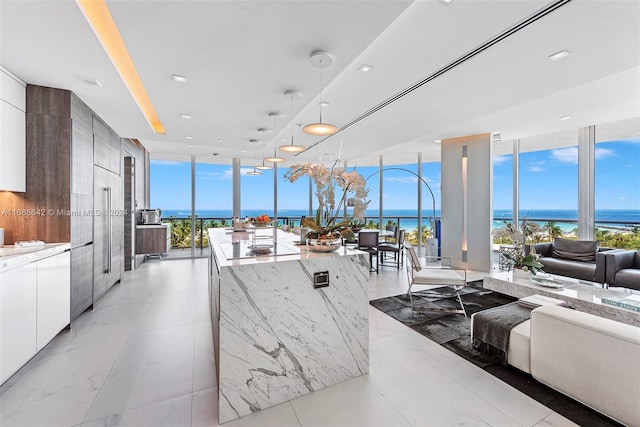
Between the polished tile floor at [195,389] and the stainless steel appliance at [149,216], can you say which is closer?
the polished tile floor at [195,389]

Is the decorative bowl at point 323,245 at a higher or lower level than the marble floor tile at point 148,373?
higher

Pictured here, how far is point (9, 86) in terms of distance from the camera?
252cm

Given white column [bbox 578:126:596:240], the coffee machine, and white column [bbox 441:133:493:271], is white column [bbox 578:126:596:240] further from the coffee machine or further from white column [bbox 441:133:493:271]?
the coffee machine

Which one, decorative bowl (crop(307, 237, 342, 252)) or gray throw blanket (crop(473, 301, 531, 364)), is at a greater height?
decorative bowl (crop(307, 237, 342, 252))

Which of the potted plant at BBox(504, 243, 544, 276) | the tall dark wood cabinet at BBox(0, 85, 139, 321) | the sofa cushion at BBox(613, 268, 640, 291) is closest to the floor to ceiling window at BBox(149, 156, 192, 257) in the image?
the tall dark wood cabinet at BBox(0, 85, 139, 321)

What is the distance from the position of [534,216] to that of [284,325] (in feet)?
21.7

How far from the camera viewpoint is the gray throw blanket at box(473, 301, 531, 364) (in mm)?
2267

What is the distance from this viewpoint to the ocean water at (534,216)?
16.0ft

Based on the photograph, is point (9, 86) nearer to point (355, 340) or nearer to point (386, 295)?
point (355, 340)

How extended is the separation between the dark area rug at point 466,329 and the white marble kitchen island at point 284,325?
1.06m

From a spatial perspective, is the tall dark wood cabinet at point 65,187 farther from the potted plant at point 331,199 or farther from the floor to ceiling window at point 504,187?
the floor to ceiling window at point 504,187

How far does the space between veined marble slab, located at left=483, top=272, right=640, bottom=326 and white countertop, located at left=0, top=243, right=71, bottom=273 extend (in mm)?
5040

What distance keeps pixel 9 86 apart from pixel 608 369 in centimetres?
515

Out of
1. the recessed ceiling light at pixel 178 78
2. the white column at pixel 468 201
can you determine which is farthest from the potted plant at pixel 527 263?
the recessed ceiling light at pixel 178 78
